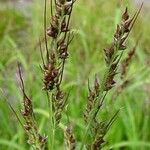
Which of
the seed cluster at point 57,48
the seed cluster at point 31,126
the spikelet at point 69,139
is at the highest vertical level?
the seed cluster at point 57,48

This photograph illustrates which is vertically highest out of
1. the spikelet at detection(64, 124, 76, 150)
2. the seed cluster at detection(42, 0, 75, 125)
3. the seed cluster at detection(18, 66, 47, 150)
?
the seed cluster at detection(42, 0, 75, 125)

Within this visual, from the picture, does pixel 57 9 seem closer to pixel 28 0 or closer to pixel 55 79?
pixel 55 79

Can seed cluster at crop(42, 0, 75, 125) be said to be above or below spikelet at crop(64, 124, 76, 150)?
above

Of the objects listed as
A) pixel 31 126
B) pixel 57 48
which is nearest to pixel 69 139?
pixel 31 126

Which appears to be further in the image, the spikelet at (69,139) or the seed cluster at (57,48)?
the spikelet at (69,139)

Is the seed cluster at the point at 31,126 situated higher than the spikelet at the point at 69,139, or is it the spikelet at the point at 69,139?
the seed cluster at the point at 31,126

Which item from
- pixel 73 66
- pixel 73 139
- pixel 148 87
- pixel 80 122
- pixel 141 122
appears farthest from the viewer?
pixel 73 66

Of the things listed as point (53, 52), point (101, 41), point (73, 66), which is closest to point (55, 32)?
point (53, 52)

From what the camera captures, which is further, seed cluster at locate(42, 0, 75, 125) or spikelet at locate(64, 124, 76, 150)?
spikelet at locate(64, 124, 76, 150)

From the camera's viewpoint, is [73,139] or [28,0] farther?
[28,0]

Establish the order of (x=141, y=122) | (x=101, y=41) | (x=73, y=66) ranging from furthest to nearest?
1. (x=101, y=41)
2. (x=73, y=66)
3. (x=141, y=122)

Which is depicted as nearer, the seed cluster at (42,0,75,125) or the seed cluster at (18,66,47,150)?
the seed cluster at (42,0,75,125)
